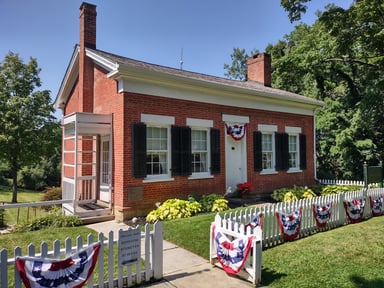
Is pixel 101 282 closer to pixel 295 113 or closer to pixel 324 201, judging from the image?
pixel 324 201

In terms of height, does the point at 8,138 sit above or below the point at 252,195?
above

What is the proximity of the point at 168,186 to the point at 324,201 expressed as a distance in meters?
4.93

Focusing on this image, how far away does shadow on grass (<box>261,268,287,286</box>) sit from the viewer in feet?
14.8

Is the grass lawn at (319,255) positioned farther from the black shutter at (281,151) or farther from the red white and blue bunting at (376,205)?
the black shutter at (281,151)

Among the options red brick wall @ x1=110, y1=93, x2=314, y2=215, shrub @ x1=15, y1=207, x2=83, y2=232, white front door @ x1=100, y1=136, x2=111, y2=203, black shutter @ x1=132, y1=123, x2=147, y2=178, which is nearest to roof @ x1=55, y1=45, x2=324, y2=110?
red brick wall @ x1=110, y1=93, x2=314, y2=215

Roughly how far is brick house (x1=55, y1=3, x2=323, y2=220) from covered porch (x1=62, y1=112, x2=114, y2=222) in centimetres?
4

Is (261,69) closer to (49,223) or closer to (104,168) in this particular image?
(104,168)

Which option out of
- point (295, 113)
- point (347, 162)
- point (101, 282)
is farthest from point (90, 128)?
point (347, 162)

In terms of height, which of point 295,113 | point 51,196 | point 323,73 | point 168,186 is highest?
point 323,73

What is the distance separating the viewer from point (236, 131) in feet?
39.3

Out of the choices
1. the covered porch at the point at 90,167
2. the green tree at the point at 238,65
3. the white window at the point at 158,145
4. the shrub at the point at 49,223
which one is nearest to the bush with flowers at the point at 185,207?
the white window at the point at 158,145

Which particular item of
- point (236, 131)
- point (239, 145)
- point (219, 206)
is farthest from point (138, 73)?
point (239, 145)

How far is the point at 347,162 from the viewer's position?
19.0 meters

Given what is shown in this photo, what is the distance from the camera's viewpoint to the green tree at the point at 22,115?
813 inches
